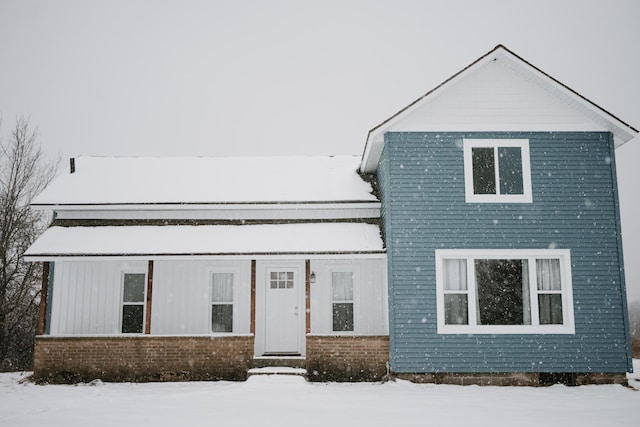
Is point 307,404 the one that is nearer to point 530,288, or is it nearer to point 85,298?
point 530,288

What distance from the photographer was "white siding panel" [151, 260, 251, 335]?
549 inches

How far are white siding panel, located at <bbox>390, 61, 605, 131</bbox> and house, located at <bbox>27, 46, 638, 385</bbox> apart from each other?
35 millimetres

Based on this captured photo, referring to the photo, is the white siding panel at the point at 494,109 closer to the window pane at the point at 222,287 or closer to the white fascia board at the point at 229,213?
the white fascia board at the point at 229,213

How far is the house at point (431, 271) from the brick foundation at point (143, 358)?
0.09ft

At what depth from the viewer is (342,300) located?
1422cm

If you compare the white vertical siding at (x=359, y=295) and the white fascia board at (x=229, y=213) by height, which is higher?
the white fascia board at (x=229, y=213)

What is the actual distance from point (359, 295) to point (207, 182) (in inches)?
228

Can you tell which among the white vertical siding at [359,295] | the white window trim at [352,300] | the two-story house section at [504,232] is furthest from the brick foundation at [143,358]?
the two-story house section at [504,232]

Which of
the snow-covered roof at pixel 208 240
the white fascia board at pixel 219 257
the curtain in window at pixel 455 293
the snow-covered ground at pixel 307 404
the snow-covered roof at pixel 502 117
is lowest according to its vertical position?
the snow-covered ground at pixel 307 404

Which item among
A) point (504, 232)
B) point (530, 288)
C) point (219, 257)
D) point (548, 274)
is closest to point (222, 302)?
point (219, 257)

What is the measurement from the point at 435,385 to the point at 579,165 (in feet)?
20.6

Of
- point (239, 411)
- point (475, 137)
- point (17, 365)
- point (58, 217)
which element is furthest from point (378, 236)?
point (17, 365)

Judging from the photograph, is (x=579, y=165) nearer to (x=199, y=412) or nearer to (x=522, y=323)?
(x=522, y=323)

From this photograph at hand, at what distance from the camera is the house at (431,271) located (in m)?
11.7
